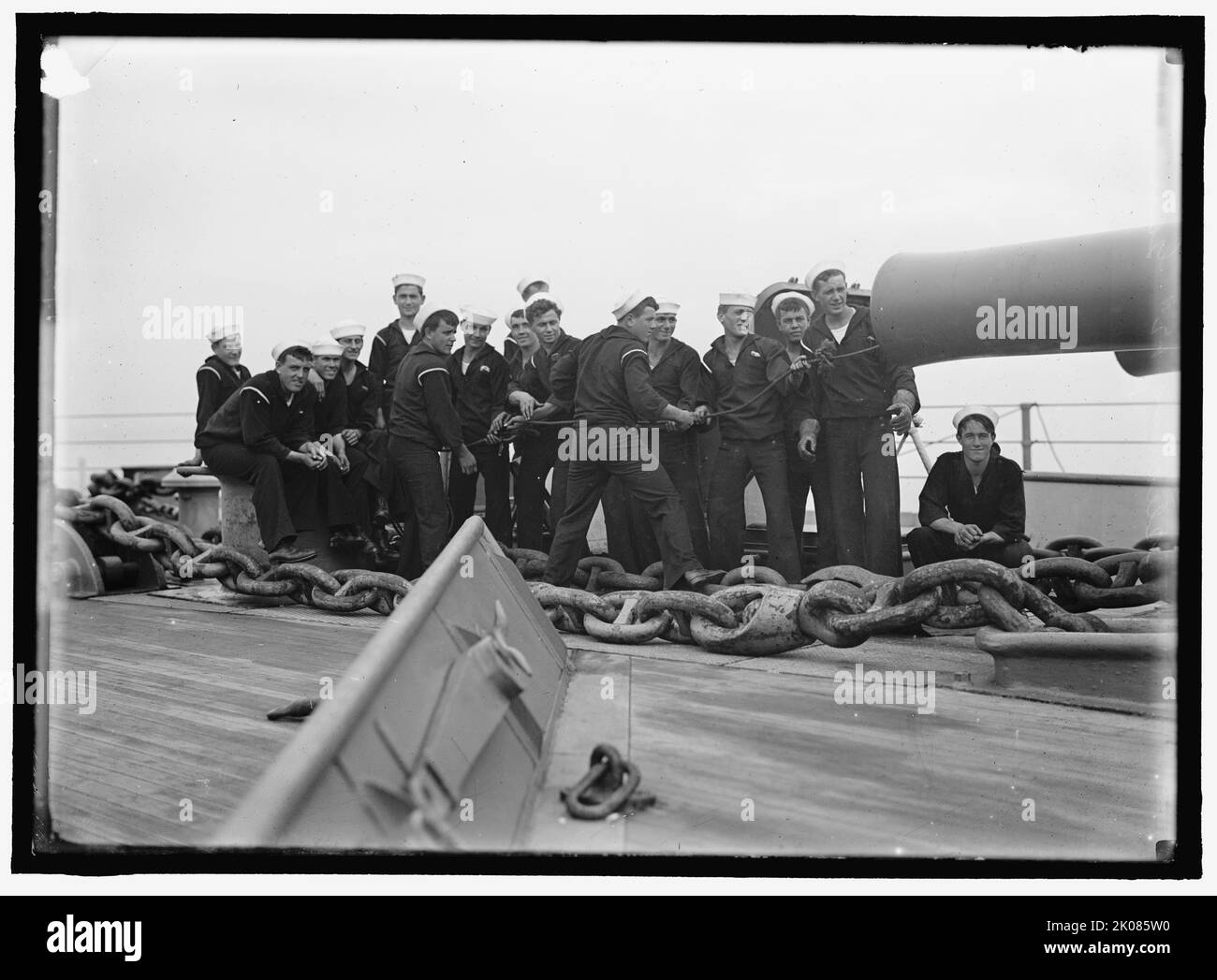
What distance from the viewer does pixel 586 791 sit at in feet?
9.01

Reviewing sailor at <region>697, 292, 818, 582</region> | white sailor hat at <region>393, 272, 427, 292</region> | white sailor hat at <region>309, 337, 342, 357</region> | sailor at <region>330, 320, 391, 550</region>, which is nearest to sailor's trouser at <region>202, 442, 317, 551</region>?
sailor at <region>330, 320, 391, 550</region>

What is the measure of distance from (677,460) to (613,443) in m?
0.33

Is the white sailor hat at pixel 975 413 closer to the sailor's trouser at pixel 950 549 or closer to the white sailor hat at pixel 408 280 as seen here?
the sailor's trouser at pixel 950 549

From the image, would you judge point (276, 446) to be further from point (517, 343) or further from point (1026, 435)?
point (1026, 435)

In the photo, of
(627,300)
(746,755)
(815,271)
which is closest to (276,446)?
(627,300)

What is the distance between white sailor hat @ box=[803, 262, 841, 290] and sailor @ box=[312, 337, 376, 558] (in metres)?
2.28

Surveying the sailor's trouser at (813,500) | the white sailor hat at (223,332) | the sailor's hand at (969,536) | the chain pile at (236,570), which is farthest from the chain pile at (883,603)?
the white sailor hat at (223,332)

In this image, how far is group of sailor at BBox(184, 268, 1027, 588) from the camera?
5.69 m

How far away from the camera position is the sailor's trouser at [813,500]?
5.85 meters

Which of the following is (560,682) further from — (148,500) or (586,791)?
(148,500)

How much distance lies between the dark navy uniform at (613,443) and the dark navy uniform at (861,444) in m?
0.72
